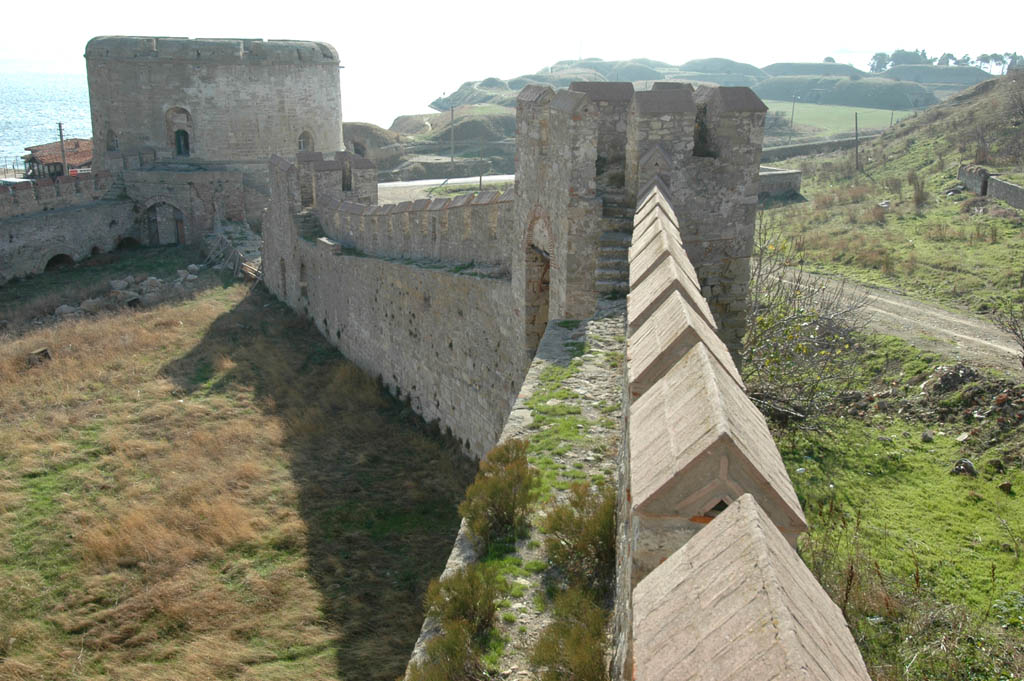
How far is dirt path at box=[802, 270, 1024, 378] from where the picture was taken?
505 inches

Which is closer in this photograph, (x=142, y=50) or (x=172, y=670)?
(x=172, y=670)

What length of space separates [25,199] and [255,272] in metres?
7.02

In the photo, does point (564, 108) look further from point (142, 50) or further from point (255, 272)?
point (142, 50)

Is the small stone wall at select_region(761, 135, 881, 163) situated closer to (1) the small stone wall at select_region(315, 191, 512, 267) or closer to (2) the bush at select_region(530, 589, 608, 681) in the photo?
(1) the small stone wall at select_region(315, 191, 512, 267)

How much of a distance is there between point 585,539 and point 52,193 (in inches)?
980

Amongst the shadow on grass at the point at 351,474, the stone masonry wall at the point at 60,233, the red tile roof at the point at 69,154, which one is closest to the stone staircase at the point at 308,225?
the shadow on grass at the point at 351,474

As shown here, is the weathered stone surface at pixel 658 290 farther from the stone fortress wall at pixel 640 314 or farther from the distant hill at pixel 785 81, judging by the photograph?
the distant hill at pixel 785 81

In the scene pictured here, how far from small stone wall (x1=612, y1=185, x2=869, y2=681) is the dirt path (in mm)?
11059

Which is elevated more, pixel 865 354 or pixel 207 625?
pixel 865 354

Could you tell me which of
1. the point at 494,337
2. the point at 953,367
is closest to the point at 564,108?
the point at 494,337

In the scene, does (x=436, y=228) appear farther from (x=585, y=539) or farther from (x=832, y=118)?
(x=832, y=118)

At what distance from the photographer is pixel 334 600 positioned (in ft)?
28.3

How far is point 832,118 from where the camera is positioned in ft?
248

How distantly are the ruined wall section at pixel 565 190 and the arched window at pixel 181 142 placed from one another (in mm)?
22221
